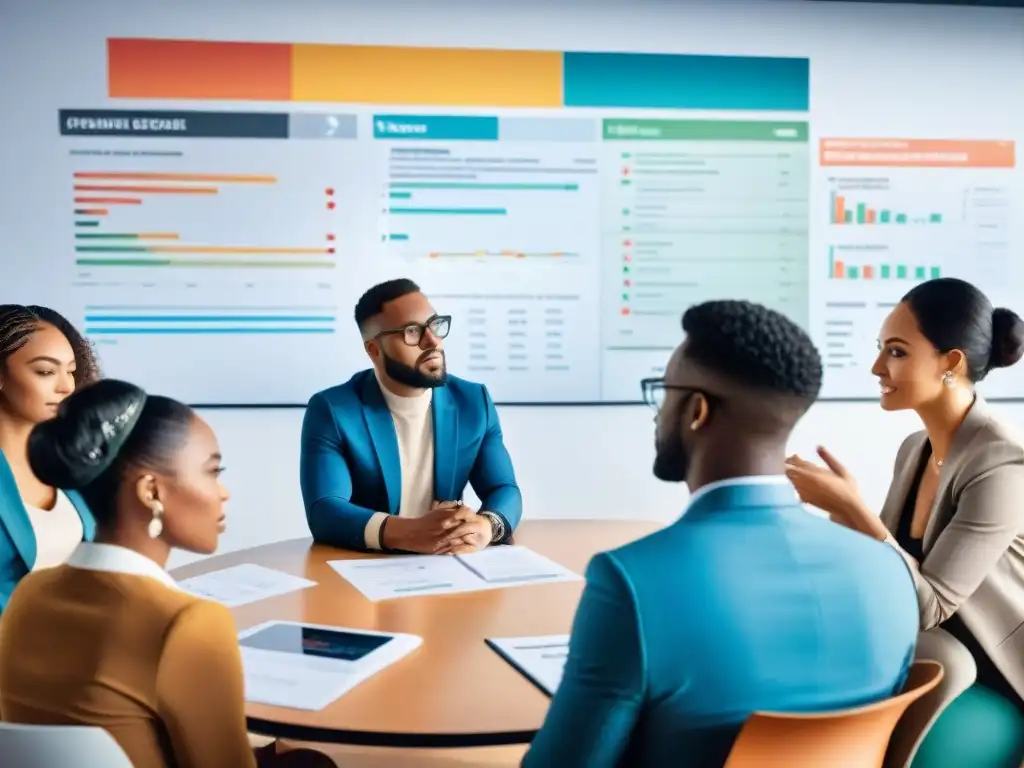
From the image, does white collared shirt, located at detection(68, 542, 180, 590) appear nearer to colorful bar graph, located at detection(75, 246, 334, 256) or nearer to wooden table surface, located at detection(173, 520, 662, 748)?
wooden table surface, located at detection(173, 520, 662, 748)

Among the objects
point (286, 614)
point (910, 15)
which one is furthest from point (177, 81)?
point (910, 15)

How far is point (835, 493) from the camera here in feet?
6.68

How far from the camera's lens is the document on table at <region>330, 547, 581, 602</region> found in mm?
2158

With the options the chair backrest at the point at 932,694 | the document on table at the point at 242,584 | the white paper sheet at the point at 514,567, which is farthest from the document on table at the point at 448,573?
the chair backrest at the point at 932,694

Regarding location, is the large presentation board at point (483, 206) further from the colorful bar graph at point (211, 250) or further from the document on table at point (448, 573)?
the document on table at point (448, 573)

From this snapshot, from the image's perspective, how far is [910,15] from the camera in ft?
14.3

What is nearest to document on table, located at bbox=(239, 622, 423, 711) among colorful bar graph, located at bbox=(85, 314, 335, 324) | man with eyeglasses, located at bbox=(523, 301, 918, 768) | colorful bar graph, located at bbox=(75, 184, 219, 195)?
man with eyeglasses, located at bbox=(523, 301, 918, 768)

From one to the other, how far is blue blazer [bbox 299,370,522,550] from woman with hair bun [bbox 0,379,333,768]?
1164 mm

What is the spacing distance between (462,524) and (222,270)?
2.04 m

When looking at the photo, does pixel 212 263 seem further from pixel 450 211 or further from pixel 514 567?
pixel 514 567

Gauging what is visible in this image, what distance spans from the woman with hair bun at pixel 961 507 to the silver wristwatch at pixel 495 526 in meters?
0.86

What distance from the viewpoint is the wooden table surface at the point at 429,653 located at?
4.67 feet

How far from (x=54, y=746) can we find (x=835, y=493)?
150 centimetres

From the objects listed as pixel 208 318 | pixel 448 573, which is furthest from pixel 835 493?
pixel 208 318
